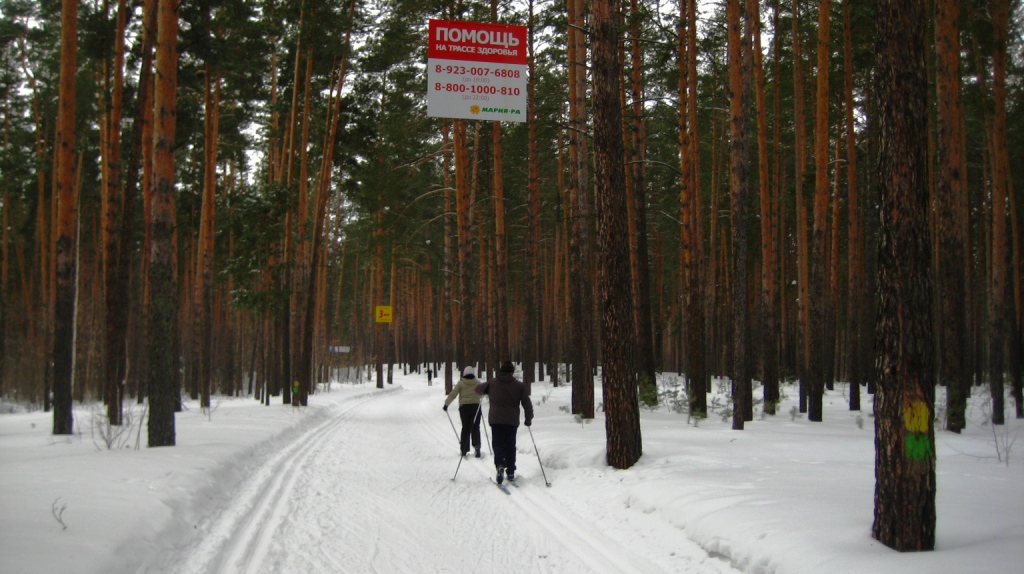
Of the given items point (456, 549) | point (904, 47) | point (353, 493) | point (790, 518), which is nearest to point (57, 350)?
point (353, 493)

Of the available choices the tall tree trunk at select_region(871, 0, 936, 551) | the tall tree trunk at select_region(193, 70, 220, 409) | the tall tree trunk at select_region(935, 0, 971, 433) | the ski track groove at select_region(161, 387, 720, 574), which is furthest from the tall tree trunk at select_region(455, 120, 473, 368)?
the tall tree trunk at select_region(871, 0, 936, 551)

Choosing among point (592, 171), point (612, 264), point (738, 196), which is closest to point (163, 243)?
point (612, 264)

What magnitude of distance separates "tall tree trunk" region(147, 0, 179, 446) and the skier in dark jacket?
5.46 m

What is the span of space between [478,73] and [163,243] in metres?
5.84

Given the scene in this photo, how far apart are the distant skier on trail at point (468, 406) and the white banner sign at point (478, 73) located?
445 centimetres

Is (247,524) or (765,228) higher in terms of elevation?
(765,228)

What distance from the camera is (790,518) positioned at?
6.16 meters

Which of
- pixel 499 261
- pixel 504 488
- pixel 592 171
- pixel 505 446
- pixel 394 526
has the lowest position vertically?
pixel 504 488

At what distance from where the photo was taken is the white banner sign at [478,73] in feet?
37.9

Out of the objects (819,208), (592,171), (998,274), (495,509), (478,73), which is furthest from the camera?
(592,171)

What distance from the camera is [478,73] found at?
38.3 ft

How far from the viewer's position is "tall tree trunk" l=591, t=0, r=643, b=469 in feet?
32.4

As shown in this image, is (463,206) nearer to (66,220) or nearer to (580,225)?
(580,225)

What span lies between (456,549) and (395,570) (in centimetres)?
83
